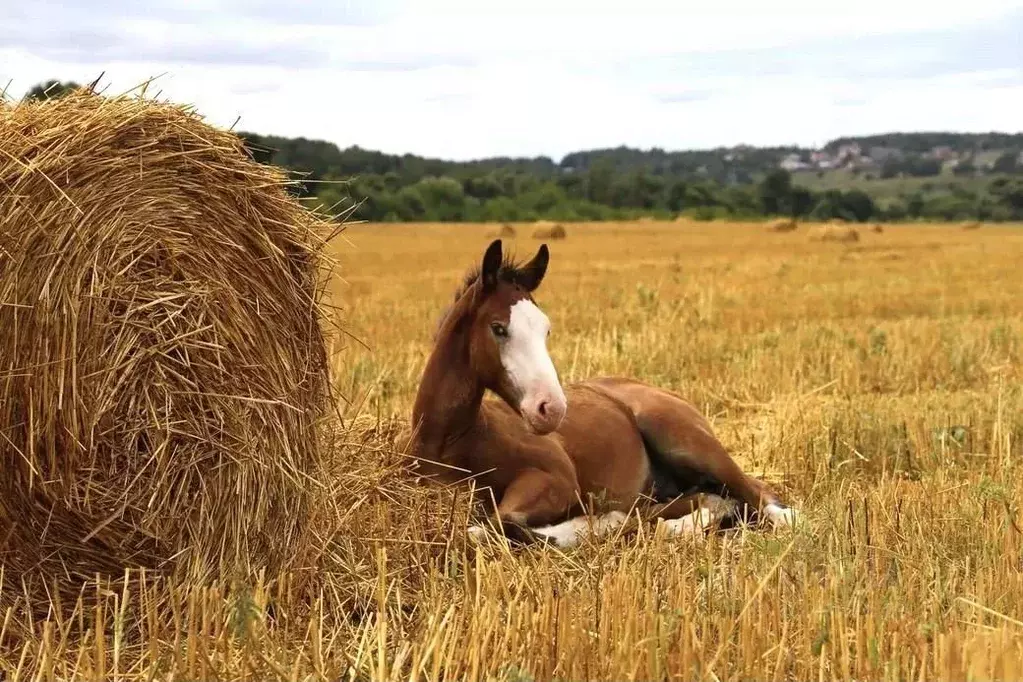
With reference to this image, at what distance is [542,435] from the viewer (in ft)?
18.4

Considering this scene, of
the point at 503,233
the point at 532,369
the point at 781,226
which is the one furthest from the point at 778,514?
the point at 781,226

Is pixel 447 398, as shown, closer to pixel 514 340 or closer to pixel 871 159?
pixel 514 340

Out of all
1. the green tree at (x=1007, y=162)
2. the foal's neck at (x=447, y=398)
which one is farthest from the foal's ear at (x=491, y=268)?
the green tree at (x=1007, y=162)

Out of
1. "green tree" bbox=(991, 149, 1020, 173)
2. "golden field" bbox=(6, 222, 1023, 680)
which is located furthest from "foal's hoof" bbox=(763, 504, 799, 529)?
"green tree" bbox=(991, 149, 1020, 173)

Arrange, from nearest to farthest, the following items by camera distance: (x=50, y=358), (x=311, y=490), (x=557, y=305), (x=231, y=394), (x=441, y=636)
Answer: (x=441, y=636) < (x=50, y=358) < (x=231, y=394) < (x=311, y=490) < (x=557, y=305)

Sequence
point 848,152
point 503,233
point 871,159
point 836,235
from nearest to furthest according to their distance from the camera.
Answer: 1. point 836,235
2. point 503,233
3. point 871,159
4. point 848,152

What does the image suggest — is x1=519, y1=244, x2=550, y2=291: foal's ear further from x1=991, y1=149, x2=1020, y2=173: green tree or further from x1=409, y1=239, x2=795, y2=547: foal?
x1=991, y1=149, x2=1020, y2=173: green tree

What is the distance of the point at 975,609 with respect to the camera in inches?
156

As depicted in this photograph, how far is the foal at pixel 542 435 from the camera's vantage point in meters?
5.45

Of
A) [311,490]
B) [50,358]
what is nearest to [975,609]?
[311,490]

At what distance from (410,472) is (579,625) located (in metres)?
2.41

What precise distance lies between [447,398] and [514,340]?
0.58 meters

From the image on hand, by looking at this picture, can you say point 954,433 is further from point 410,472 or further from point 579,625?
point 579,625

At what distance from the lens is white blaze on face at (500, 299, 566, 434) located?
5.24m
